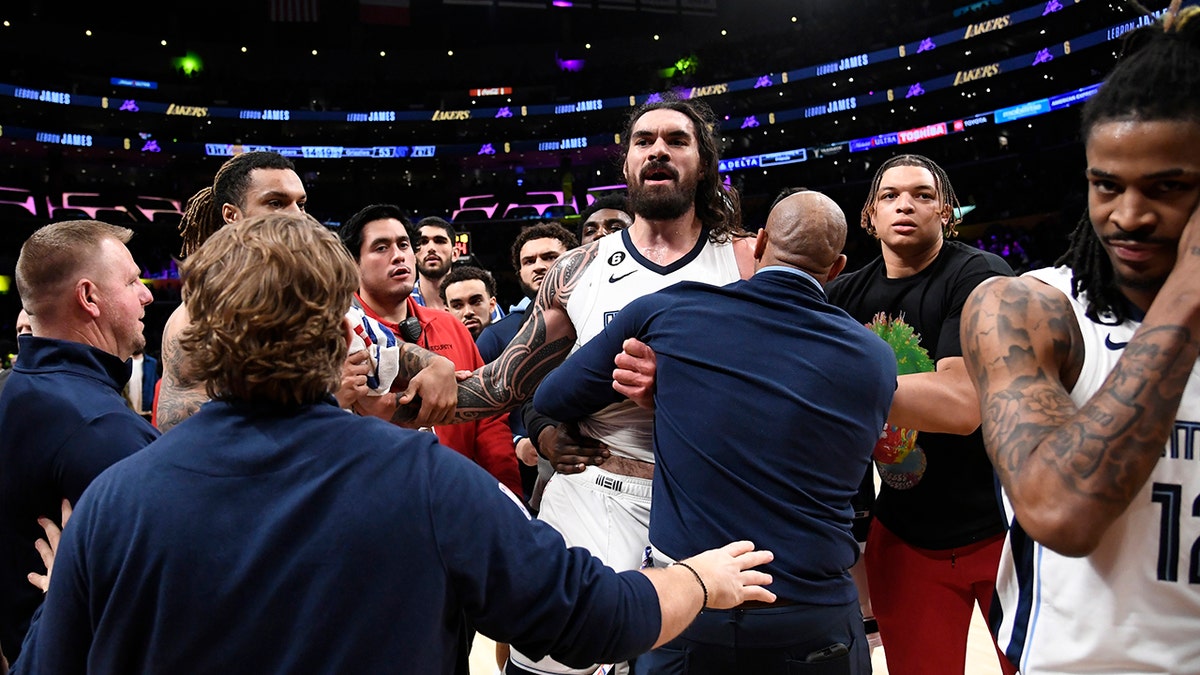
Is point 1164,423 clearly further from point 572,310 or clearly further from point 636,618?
point 572,310

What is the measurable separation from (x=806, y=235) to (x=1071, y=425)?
1067 millimetres

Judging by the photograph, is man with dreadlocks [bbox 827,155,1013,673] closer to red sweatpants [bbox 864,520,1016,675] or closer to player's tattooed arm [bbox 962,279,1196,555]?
red sweatpants [bbox 864,520,1016,675]

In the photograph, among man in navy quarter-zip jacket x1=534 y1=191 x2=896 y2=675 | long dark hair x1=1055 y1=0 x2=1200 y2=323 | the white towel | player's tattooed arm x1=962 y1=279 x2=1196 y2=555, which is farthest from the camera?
the white towel

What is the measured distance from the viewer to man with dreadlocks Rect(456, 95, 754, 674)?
2.90 m

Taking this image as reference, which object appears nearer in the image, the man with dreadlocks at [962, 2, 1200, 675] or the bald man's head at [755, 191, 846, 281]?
the man with dreadlocks at [962, 2, 1200, 675]

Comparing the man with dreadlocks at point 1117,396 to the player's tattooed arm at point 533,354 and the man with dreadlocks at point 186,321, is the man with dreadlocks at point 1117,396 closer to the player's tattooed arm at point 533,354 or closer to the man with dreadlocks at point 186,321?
the man with dreadlocks at point 186,321

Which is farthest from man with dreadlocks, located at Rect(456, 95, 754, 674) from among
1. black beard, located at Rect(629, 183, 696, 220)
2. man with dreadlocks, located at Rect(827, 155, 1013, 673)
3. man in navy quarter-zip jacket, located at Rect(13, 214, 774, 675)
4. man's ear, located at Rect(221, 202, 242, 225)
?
man in navy quarter-zip jacket, located at Rect(13, 214, 774, 675)

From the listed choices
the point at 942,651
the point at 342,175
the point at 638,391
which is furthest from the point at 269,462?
the point at 342,175

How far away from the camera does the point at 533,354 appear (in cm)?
324

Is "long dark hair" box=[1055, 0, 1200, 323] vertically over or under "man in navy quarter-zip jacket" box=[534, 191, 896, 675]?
over

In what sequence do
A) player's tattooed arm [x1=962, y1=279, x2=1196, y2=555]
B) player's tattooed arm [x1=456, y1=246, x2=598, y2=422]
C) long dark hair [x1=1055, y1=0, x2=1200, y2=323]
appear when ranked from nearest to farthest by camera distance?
player's tattooed arm [x1=962, y1=279, x2=1196, y2=555] → long dark hair [x1=1055, y1=0, x2=1200, y2=323] → player's tattooed arm [x1=456, y1=246, x2=598, y2=422]

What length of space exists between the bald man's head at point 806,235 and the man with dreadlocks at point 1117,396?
76cm

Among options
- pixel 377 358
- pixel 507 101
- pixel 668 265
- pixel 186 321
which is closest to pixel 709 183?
pixel 668 265

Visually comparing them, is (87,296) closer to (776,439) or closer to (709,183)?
(776,439)
